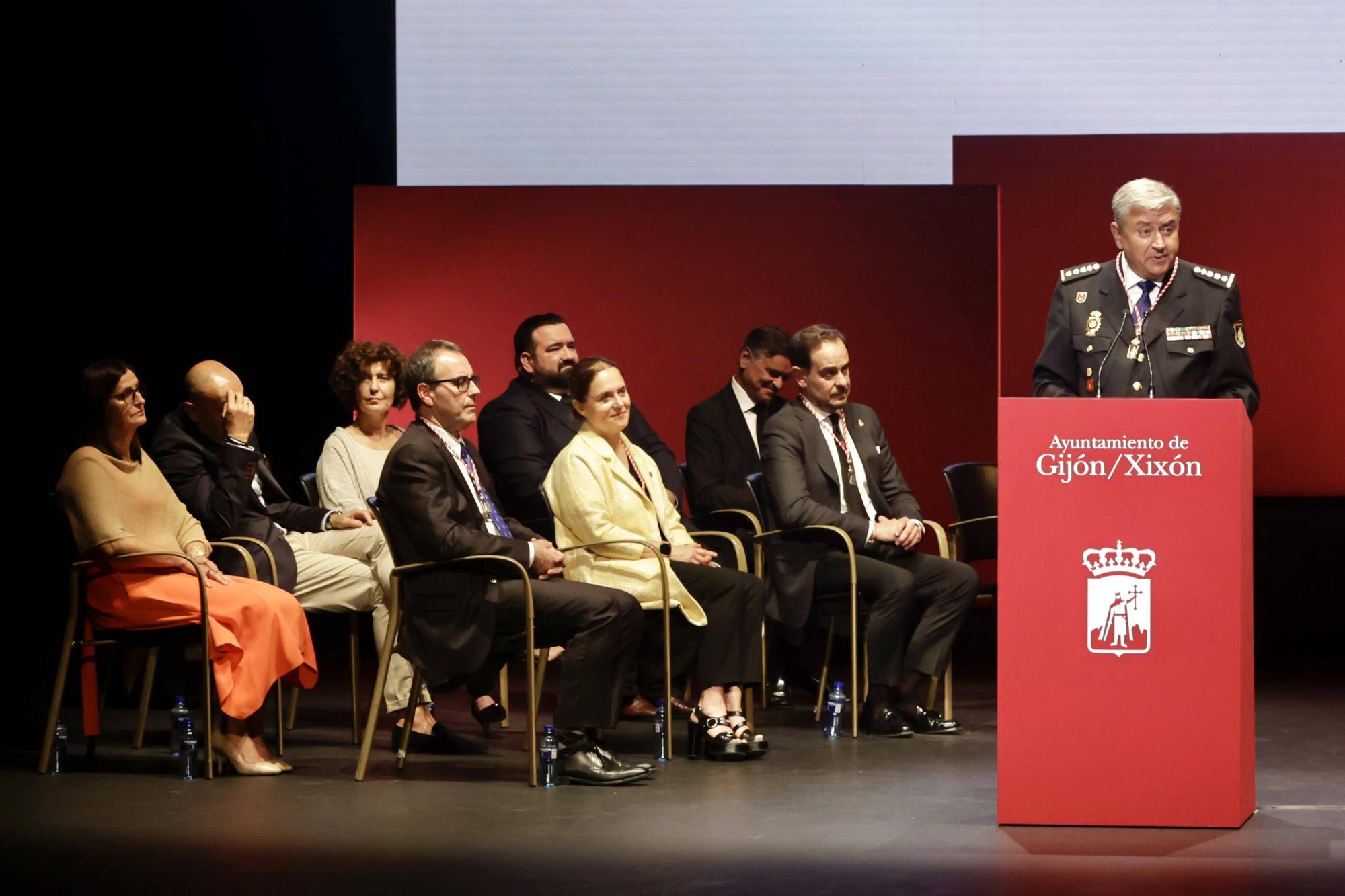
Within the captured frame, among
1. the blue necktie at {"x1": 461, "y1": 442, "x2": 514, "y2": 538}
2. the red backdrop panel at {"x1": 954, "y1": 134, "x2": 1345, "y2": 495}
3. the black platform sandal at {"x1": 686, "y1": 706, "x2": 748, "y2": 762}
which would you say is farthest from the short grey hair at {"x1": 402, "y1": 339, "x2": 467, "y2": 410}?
the red backdrop panel at {"x1": 954, "y1": 134, "x2": 1345, "y2": 495}

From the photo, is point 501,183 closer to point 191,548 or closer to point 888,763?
point 191,548

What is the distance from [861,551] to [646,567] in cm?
92

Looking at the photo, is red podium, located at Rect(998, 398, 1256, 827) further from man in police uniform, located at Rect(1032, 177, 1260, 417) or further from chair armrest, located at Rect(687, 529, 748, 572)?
chair armrest, located at Rect(687, 529, 748, 572)

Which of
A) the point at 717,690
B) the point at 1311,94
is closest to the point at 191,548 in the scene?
the point at 717,690

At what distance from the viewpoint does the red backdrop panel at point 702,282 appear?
7590mm

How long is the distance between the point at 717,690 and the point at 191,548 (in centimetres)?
151

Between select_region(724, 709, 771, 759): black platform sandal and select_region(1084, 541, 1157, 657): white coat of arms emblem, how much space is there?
137 cm

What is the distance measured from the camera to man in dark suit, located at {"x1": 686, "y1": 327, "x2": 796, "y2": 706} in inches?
243

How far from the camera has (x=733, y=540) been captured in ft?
18.0

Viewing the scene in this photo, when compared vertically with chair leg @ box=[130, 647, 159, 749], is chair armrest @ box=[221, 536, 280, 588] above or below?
above

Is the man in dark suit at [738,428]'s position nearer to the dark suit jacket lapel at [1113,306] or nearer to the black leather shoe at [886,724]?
the black leather shoe at [886,724]

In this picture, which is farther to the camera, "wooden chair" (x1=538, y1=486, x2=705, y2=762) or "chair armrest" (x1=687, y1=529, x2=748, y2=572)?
"chair armrest" (x1=687, y1=529, x2=748, y2=572)

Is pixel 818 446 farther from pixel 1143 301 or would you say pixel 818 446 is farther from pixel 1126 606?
pixel 1126 606

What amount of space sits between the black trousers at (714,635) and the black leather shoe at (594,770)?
55 cm
